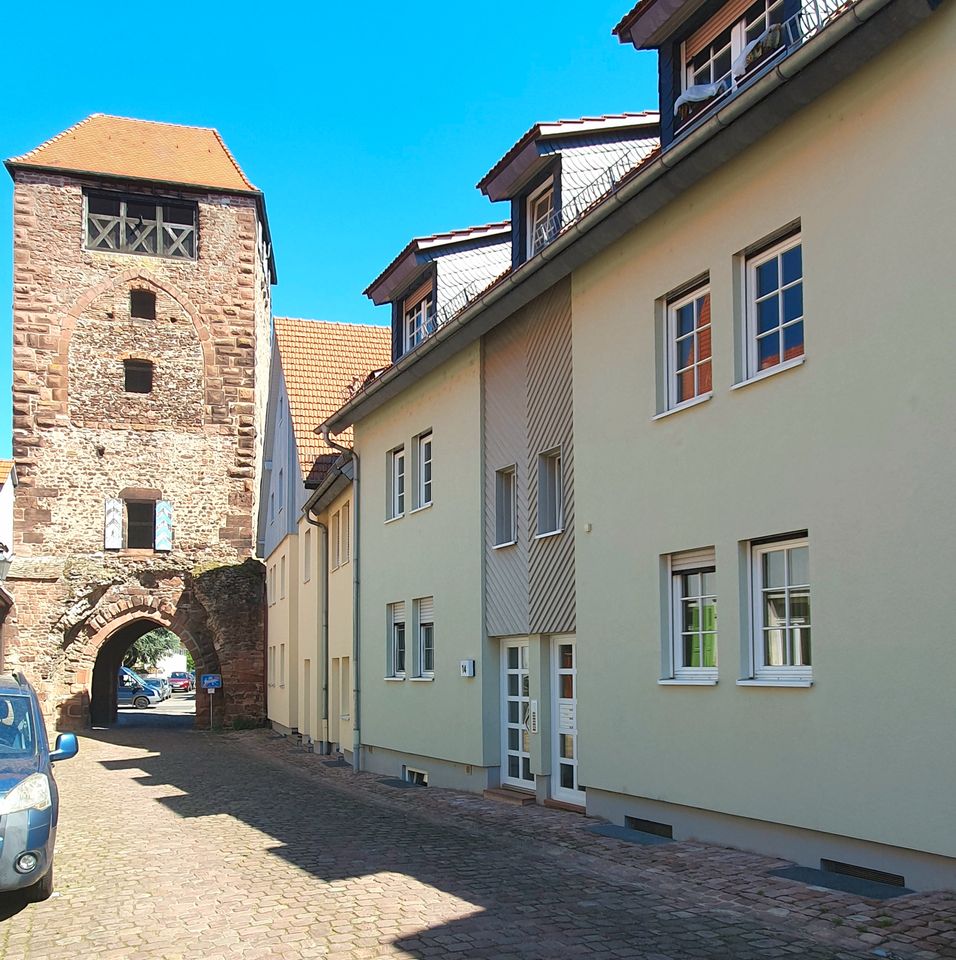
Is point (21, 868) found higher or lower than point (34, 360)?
lower

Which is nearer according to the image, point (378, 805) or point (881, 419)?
point (881, 419)

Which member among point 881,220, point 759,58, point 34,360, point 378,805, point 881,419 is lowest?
point 378,805

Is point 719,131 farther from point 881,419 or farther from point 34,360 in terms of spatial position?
point 34,360

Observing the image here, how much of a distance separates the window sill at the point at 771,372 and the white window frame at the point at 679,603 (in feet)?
4.91

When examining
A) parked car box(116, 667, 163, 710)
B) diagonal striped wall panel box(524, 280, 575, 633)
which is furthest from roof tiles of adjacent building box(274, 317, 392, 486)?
parked car box(116, 667, 163, 710)

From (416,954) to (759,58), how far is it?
24.4 feet

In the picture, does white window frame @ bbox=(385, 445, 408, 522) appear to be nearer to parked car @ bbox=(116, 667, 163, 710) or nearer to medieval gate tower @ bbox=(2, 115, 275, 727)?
medieval gate tower @ bbox=(2, 115, 275, 727)

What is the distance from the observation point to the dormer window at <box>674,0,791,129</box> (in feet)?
32.0

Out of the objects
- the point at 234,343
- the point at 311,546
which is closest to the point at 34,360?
the point at 234,343

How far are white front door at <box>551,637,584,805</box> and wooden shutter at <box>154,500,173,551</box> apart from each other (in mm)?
24309

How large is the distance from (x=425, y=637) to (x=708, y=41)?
9808 millimetres

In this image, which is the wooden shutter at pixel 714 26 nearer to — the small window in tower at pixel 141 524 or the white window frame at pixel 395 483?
the white window frame at pixel 395 483

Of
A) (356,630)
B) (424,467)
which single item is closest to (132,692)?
(356,630)

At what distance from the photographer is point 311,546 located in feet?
86.1
